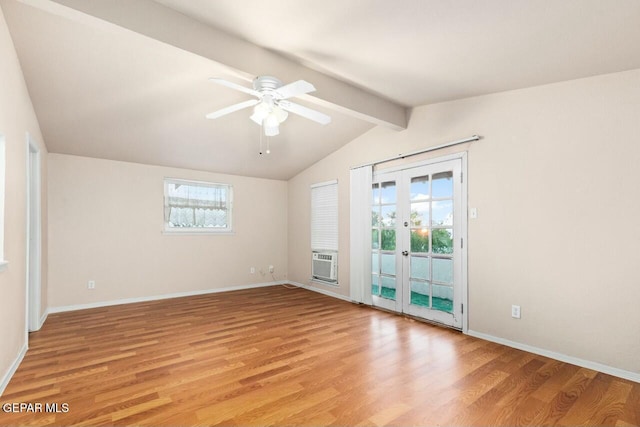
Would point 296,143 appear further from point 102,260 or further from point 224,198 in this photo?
point 102,260

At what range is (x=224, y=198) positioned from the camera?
6.13m

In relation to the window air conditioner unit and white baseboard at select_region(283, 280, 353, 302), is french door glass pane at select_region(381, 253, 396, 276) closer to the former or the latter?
white baseboard at select_region(283, 280, 353, 302)

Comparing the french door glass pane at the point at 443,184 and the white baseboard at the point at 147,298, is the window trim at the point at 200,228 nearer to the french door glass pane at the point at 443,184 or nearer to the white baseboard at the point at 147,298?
the white baseboard at the point at 147,298

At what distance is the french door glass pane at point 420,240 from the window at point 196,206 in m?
3.53

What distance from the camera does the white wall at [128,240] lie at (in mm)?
4586

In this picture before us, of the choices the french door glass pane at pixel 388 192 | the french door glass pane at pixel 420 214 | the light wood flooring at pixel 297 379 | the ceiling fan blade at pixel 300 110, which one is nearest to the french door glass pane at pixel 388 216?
the french door glass pane at pixel 388 192

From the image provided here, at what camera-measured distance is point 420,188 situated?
4.23m

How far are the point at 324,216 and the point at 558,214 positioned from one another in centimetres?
367

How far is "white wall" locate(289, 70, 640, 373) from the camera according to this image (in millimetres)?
2621

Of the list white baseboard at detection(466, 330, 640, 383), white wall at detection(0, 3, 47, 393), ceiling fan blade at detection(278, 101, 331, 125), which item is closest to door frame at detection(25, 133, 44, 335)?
white wall at detection(0, 3, 47, 393)

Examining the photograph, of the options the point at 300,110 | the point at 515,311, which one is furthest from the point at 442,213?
the point at 300,110

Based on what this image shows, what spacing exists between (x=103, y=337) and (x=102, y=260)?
1.77 m

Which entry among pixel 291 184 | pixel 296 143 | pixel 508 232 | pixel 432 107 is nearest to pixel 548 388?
pixel 508 232

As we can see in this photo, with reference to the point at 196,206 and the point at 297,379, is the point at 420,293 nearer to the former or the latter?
the point at 297,379
